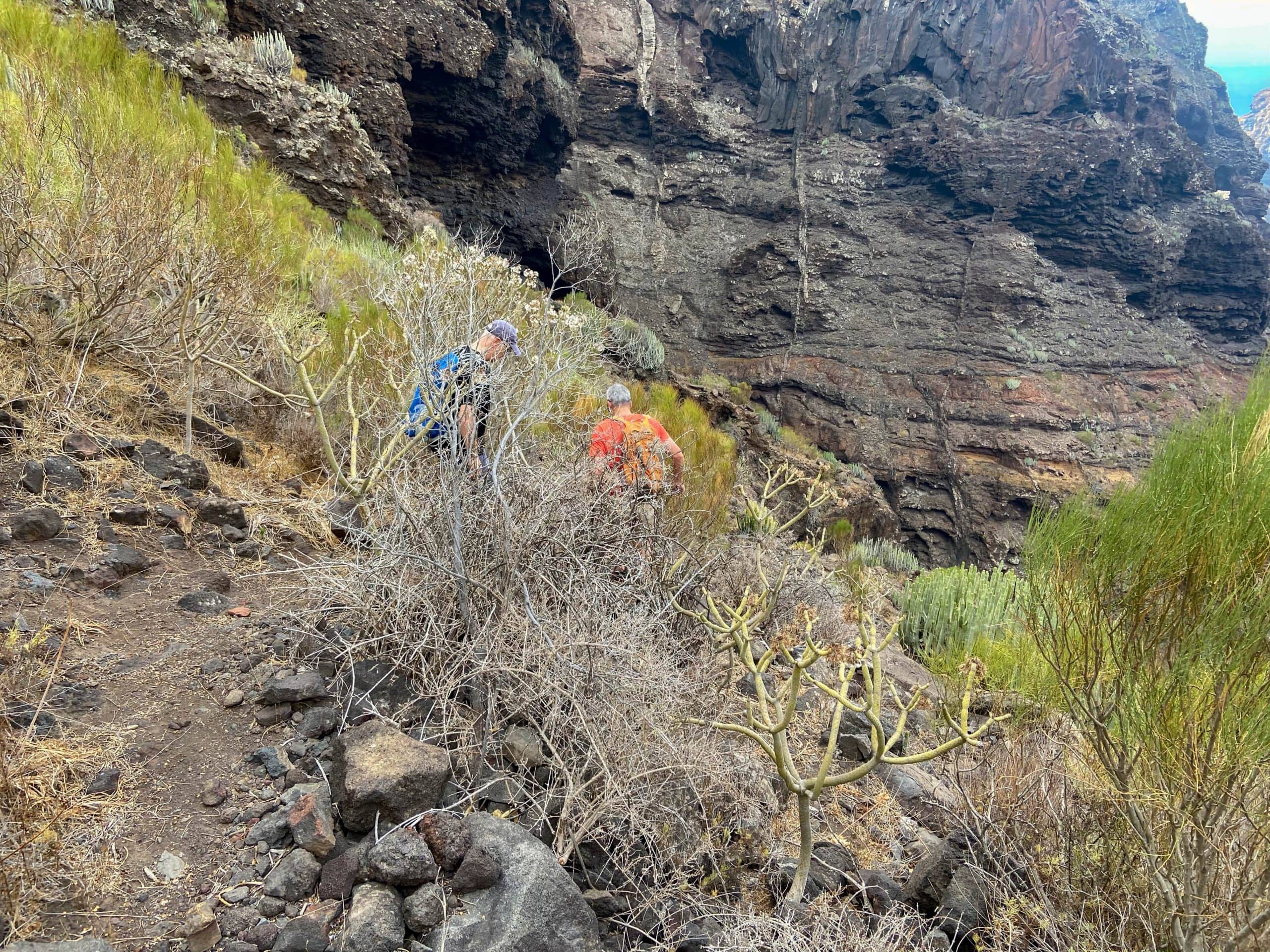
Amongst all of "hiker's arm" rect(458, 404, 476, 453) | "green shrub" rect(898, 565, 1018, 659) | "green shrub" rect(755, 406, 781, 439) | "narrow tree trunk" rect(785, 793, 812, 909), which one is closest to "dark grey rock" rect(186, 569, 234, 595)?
"hiker's arm" rect(458, 404, 476, 453)

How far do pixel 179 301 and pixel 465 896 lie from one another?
319 cm

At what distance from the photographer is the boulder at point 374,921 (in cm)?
141

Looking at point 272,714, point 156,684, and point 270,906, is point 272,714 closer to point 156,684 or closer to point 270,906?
point 156,684

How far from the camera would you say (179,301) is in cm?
334

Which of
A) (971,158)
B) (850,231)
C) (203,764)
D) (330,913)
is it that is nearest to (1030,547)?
(330,913)

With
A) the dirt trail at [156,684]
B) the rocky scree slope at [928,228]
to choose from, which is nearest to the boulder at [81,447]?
the dirt trail at [156,684]

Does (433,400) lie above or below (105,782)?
above

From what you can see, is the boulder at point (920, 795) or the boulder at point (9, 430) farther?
the boulder at point (920, 795)

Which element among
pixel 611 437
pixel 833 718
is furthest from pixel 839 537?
pixel 833 718

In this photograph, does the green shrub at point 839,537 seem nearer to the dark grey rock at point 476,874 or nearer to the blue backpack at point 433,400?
the blue backpack at point 433,400

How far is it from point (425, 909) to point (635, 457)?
7.13ft

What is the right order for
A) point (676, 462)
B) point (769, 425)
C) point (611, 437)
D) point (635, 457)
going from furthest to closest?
point (769, 425), point (676, 462), point (611, 437), point (635, 457)

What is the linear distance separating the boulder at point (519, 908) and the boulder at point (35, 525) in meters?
1.87

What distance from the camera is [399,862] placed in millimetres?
1526
